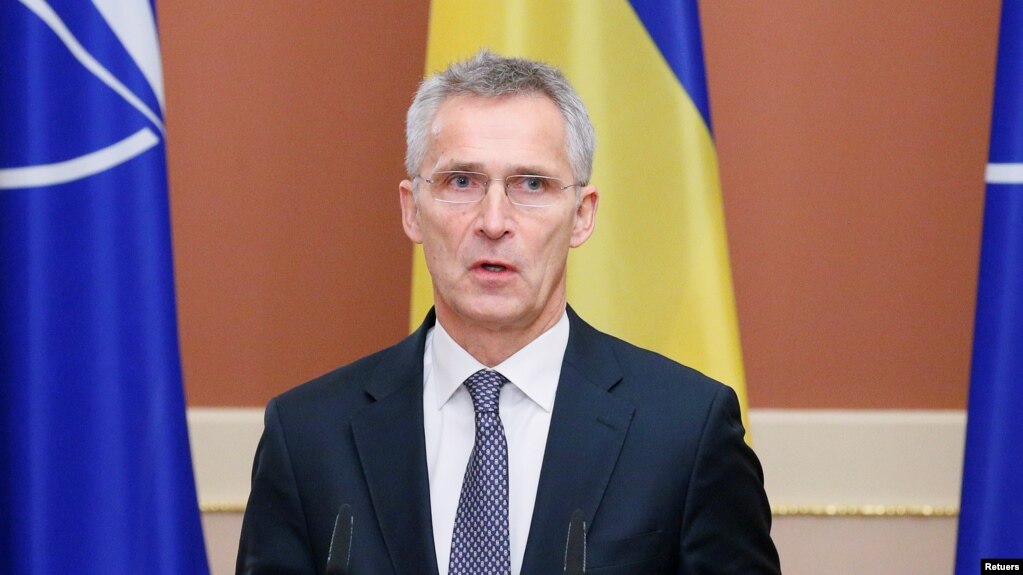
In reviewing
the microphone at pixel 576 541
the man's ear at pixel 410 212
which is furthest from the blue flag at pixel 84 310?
the microphone at pixel 576 541

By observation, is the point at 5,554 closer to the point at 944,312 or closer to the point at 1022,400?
the point at 1022,400

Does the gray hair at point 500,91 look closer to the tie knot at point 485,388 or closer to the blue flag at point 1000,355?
the tie knot at point 485,388

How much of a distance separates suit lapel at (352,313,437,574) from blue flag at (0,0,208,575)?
82 cm

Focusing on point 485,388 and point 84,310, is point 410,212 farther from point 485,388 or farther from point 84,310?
point 84,310

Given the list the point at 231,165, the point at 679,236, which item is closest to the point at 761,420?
the point at 679,236

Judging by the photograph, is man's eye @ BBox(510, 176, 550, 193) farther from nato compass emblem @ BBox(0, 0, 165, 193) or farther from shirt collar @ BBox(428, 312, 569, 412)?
nato compass emblem @ BBox(0, 0, 165, 193)

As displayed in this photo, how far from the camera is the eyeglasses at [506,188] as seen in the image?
1654 millimetres

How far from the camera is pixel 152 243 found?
240 centimetres

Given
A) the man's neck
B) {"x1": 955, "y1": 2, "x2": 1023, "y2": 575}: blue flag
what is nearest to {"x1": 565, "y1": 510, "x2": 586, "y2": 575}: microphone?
the man's neck

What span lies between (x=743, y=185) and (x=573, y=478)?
1667 mm

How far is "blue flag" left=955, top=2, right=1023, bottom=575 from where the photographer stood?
2334 millimetres

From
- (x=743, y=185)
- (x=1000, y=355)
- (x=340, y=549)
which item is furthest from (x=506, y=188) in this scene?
(x=743, y=185)

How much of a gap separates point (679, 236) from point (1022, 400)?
757 mm

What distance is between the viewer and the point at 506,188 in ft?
5.41
